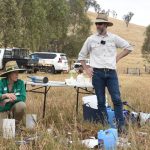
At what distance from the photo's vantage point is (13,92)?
26.7 feet

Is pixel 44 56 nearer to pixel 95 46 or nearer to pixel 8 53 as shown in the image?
pixel 8 53

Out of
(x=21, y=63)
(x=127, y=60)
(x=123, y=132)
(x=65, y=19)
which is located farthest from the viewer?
(x=127, y=60)

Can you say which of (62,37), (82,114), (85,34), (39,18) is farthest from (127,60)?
(82,114)

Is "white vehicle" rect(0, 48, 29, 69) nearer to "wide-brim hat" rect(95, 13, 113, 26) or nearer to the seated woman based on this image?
"wide-brim hat" rect(95, 13, 113, 26)

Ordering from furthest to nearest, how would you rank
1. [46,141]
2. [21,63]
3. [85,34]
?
[85,34] → [21,63] → [46,141]

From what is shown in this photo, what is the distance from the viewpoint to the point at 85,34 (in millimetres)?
60594

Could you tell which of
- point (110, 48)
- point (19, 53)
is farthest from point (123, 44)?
point (19, 53)

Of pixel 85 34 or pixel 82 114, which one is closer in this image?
pixel 82 114

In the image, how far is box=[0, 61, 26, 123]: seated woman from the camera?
313 inches

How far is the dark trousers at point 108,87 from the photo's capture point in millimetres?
8250

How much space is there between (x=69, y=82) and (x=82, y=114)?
62 centimetres

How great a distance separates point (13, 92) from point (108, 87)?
1.48 metres

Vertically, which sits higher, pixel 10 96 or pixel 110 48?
pixel 110 48

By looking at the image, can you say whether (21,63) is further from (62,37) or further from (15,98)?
(15,98)
